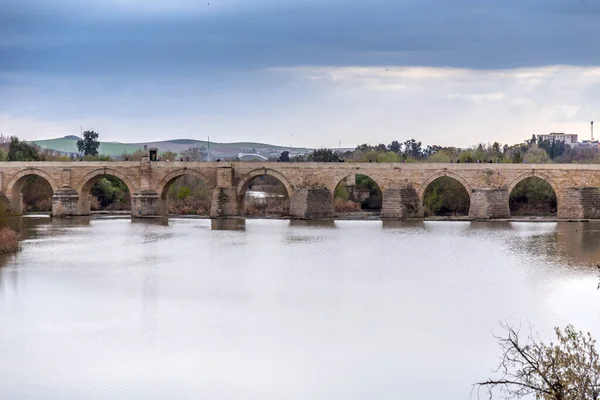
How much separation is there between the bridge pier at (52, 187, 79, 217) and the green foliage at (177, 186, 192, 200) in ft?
17.8

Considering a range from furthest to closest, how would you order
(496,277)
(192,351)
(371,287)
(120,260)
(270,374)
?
(120,260), (496,277), (371,287), (192,351), (270,374)

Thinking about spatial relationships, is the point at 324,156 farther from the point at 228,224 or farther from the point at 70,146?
the point at 70,146

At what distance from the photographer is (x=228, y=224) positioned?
107 feet

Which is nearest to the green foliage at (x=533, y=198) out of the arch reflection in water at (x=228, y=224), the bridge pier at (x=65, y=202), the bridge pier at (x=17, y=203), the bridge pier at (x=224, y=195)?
the arch reflection in water at (x=228, y=224)

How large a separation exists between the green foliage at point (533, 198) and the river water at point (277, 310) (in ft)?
29.5

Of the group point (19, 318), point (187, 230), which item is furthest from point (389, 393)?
point (187, 230)

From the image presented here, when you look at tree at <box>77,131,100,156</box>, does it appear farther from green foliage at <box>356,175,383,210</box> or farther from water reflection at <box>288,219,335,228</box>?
water reflection at <box>288,219,335,228</box>

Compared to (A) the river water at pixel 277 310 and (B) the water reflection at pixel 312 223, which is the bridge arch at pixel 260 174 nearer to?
(B) the water reflection at pixel 312 223

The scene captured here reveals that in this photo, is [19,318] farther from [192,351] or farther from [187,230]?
[187,230]

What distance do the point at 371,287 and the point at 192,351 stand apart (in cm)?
606

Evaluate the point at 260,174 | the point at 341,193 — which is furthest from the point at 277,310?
the point at 341,193

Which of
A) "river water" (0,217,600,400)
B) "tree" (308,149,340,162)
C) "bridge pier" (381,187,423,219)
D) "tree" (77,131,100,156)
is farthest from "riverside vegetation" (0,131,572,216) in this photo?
"tree" (77,131,100,156)

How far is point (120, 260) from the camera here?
23.0m

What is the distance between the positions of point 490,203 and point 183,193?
1344cm
